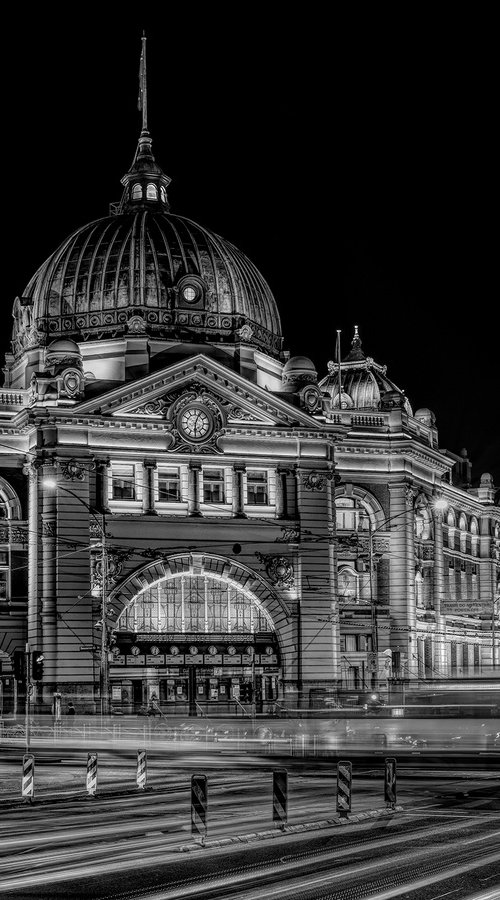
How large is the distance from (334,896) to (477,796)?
16.7 metres

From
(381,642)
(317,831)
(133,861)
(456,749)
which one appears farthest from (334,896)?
(381,642)

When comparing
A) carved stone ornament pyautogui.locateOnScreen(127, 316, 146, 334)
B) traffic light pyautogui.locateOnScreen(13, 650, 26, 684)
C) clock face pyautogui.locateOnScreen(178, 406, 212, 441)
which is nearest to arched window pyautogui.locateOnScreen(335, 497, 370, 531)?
clock face pyautogui.locateOnScreen(178, 406, 212, 441)

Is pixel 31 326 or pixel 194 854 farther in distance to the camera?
pixel 31 326

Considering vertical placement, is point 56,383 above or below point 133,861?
above

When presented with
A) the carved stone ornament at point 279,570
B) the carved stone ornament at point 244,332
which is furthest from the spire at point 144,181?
the carved stone ornament at point 279,570

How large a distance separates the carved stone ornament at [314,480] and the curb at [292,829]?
2551 inches

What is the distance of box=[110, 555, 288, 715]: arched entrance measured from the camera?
9488 centimetres

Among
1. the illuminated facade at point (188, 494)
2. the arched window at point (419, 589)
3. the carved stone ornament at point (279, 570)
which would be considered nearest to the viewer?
the illuminated facade at point (188, 494)

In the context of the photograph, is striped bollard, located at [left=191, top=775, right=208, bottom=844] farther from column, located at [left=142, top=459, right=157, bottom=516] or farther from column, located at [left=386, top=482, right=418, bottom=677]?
column, located at [left=386, top=482, right=418, bottom=677]

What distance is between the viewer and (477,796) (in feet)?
131

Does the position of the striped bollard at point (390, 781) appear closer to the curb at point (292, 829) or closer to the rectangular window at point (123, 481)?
the curb at point (292, 829)

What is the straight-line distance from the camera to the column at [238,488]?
98.9 metres

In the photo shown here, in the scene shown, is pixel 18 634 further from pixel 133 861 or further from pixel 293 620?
pixel 133 861

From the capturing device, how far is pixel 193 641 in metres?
96.9
